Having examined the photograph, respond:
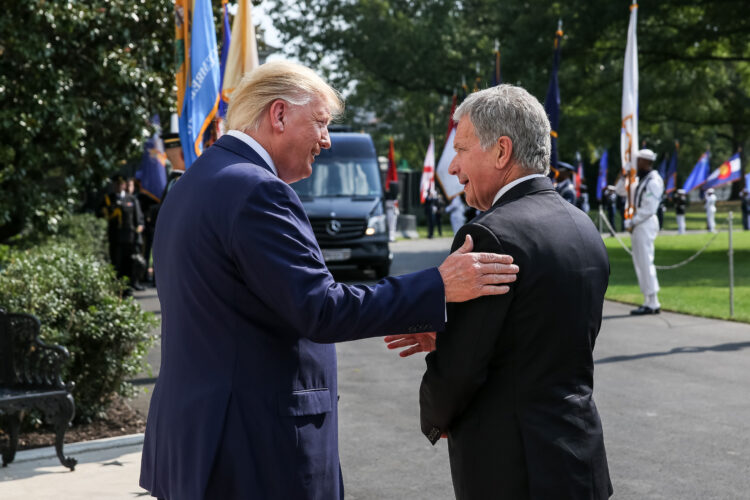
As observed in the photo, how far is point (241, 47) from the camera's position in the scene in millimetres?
8500

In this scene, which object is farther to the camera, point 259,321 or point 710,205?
point 710,205

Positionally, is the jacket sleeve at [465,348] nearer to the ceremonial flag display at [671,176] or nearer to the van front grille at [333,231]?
the van front grille at [333,231]

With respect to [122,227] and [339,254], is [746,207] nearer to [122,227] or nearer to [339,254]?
[339,254]

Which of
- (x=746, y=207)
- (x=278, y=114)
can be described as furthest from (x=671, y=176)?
(x=278, y=114)

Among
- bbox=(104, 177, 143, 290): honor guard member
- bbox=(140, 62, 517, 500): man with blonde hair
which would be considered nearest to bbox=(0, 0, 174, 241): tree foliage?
bbox=(104, 177, 143, 290): honor guard member

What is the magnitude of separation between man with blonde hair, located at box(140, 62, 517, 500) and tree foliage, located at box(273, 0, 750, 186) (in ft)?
72.6

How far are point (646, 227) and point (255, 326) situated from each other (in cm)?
1082

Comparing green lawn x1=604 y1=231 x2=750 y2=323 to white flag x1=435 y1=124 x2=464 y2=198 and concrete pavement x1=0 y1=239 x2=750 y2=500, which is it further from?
white flag x1=435 y1=124 x2=464 y2=198

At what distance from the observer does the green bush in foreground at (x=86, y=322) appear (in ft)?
20.8

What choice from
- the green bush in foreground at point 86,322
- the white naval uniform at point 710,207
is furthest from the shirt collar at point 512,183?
the white naval uniform at point 710,207

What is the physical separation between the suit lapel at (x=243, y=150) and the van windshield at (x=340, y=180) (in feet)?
50.1

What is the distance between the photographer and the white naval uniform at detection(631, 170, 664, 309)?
12477 mm

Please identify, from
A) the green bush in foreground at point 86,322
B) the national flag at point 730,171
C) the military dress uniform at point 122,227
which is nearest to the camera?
the green bush in foreground at point 86,322

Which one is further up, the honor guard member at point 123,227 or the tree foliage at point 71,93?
the tree foliage at point 71,93
